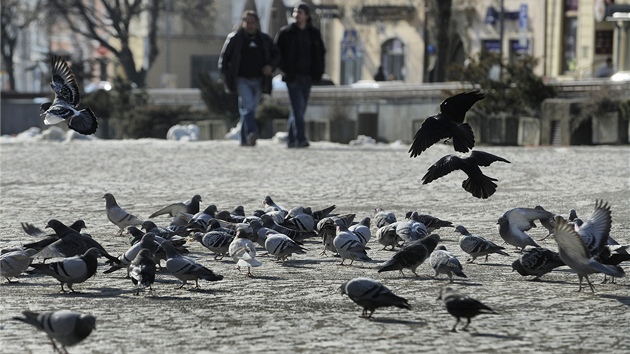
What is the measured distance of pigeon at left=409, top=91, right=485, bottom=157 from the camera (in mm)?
9367

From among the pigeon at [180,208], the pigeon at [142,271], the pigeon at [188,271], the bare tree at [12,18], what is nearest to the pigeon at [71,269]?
the pigeon at [142,271]

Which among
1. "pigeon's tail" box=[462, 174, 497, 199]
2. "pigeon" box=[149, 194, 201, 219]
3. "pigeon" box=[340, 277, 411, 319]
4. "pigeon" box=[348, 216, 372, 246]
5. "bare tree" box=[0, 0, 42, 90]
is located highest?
"bare tree" box=[0, 0, 42, 90]

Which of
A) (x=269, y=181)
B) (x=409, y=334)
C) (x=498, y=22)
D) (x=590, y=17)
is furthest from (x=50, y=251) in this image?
(x=498, y=22)

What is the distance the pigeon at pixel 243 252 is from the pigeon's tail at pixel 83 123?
144cm

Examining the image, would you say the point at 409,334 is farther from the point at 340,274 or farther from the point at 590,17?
the point at 590,17

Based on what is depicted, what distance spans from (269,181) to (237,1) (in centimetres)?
7282

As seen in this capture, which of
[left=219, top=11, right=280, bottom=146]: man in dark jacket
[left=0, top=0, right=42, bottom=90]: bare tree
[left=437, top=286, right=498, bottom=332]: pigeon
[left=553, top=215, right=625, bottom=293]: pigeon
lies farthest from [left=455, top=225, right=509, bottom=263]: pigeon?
[left=0, top=0, right=42, bottom=90]: bare tree

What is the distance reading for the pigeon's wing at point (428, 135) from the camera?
9453mm

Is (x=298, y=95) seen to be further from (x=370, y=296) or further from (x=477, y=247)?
(x=370, y=296)

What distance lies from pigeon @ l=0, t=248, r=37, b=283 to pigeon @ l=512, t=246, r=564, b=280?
2.86 meters

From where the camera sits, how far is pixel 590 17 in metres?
50.4

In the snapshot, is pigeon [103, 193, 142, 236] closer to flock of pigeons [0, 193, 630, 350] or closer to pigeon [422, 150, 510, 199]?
flock of pigeons [0, 193, 630, 350]

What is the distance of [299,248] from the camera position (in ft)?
31.0

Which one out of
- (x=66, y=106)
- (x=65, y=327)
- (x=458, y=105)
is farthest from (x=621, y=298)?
(x=66, y=106)
